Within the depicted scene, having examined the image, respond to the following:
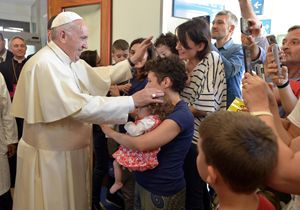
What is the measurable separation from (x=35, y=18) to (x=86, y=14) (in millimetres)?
3931

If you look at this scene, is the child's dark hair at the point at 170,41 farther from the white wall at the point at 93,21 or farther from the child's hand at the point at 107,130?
the white wall at the point at 93,21

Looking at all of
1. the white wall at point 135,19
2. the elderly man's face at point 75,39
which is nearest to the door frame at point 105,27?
the white wall at point 135,19

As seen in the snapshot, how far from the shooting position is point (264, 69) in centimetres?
154

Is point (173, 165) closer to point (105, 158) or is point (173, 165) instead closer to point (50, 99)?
point (50, 99)

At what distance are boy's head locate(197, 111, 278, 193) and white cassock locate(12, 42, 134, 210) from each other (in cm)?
86

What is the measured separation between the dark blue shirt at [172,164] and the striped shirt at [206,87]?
33 centimetres

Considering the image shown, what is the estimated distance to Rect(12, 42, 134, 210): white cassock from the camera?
5.52 feet

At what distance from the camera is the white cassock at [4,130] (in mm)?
2271

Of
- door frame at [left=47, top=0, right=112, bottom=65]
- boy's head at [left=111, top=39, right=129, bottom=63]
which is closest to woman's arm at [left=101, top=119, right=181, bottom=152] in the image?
boy's head at [left=111, top=39, right=129, bottom=63]

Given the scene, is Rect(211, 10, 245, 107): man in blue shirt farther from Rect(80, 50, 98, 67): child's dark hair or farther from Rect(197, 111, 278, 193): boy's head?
Rect(197, 111, 278, 193): boy's head

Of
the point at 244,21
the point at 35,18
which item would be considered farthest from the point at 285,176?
the point at 35,18

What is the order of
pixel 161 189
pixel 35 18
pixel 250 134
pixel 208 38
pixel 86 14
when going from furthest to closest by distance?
1. pixel 35 18
2. pixel 86 14
3. pixel 208 38
4. pixel 161 189
5. pixel 250 134

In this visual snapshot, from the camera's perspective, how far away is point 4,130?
90.8 inches

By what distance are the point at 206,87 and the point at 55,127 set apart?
0.87 metres
